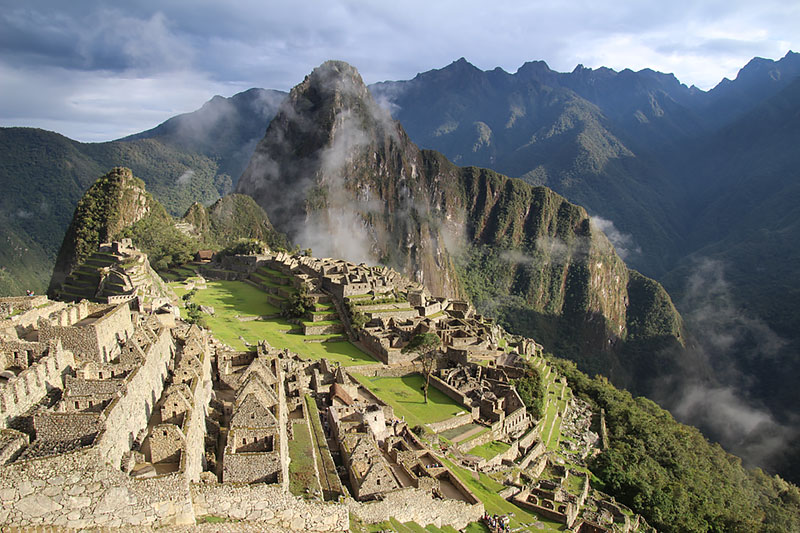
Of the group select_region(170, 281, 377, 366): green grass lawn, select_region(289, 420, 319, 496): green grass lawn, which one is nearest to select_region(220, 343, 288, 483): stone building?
select_region(289, 420, 319, 496): green grass lawn

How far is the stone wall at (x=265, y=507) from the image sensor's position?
11445 mm

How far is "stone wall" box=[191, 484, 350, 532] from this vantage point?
37.6 feet

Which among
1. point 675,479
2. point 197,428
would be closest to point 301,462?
point 197,428

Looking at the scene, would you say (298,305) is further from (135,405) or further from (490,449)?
(135,405)

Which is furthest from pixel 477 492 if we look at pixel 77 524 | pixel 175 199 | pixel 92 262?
pixel 175 199

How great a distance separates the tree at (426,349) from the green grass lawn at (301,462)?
19239 mm

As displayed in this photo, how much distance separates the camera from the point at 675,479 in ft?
134

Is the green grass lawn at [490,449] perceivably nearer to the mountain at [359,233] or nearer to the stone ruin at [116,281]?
the stone ruin at [116,281]

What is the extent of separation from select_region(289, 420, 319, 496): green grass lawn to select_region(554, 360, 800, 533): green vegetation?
23.5 metres

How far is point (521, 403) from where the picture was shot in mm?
35656

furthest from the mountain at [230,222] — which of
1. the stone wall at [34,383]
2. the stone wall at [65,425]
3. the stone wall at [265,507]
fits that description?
the stone wall at [65,425]

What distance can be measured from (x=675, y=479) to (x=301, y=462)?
3651cm

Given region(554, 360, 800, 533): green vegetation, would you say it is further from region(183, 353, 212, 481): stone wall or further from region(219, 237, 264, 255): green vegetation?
region(219, 237, 264, 255): green vegetation

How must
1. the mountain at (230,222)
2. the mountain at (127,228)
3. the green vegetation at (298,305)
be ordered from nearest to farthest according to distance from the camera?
the green vegetation at (298,305)
the mountain at (127,228)
the mountain at (230,222)
